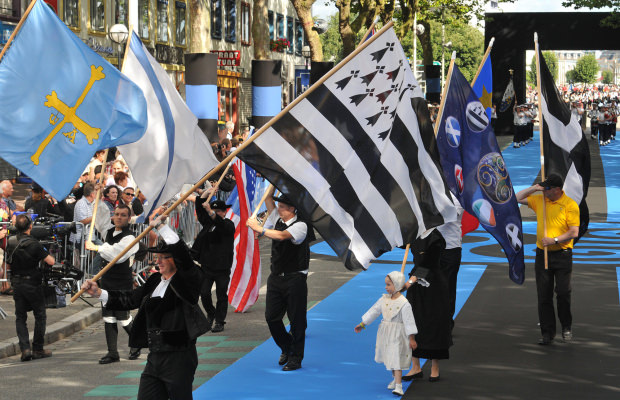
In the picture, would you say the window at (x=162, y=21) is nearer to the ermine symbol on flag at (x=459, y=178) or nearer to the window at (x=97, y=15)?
the window at (x=97, y=15)

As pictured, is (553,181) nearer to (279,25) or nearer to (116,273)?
(116,273)

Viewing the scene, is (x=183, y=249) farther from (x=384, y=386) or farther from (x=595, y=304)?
(x=595, y=304)

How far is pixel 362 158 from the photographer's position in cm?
918

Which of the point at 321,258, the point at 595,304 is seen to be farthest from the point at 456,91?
the point at 321,258

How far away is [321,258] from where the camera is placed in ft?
63.9

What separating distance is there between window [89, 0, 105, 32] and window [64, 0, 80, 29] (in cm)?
103

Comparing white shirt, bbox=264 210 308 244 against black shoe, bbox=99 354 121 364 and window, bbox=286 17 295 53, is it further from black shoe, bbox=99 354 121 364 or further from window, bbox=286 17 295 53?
window, bbox=286 17 295 53

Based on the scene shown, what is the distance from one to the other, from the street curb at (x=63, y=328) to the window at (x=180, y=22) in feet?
107

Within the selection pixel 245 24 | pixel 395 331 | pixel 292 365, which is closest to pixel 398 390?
pixel 395 331

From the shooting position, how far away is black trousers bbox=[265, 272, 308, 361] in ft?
35.5


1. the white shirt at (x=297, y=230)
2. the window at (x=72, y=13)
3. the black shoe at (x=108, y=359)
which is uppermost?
the window at (x=72, y=13)

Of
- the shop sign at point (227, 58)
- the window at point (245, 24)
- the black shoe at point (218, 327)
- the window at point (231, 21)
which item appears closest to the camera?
the black shoe at point (218, 327)

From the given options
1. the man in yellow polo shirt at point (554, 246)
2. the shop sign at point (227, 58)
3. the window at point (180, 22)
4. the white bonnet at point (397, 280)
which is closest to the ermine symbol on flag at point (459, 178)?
the man in yellow polo shirt at point (554, 246)

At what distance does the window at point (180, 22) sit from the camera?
1797 inches
